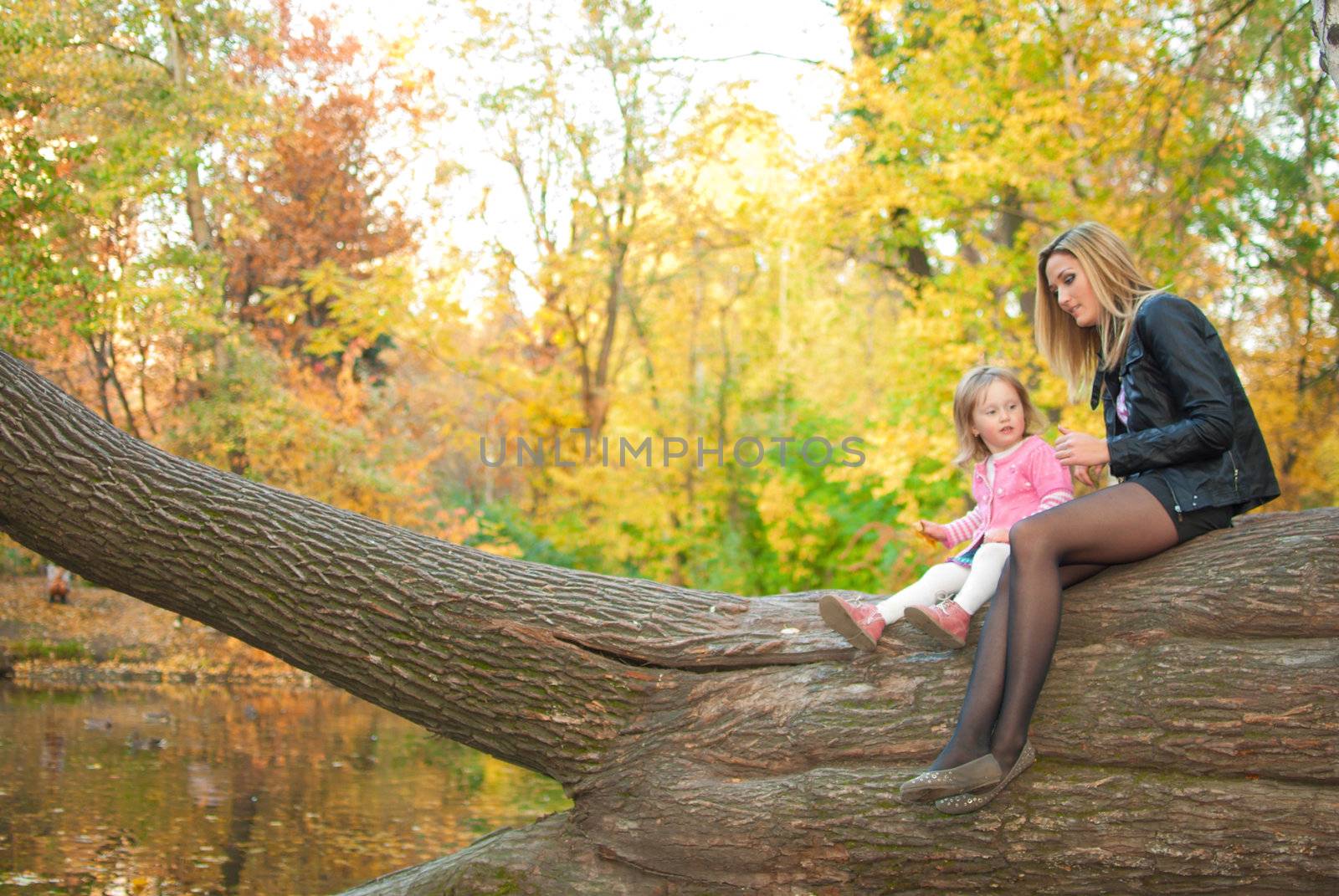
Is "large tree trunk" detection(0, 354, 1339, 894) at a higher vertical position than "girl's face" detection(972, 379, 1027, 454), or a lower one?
lower

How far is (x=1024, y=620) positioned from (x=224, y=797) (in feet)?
19.6

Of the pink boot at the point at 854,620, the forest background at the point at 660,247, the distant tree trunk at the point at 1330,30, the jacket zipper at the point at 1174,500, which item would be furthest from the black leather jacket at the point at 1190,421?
the forest background at the point at 660,247

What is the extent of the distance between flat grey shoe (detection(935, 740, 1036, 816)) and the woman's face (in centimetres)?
142

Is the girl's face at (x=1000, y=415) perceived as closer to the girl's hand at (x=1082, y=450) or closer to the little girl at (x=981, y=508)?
the little girl at (x=981, y=508)

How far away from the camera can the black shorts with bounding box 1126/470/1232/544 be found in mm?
3490

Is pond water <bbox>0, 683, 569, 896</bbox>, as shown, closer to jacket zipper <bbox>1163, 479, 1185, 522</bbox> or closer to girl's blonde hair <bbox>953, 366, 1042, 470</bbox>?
girl's blonde hair <bbox>953, 366, 1042, 470</bbox>

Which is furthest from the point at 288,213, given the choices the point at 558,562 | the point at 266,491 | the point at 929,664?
the point at 929,664

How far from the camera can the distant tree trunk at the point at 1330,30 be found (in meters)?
3.83

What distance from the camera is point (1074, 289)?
379cm

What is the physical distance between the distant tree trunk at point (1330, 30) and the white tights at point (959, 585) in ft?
6.50

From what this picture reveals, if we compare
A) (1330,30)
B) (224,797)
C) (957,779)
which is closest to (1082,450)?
(957,779)

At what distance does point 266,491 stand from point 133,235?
1268 cm

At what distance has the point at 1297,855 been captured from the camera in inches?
128

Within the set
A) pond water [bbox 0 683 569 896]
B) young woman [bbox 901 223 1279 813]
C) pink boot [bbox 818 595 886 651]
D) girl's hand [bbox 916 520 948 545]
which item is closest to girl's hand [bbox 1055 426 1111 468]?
young woman [bbox 901 223 1279 813]
